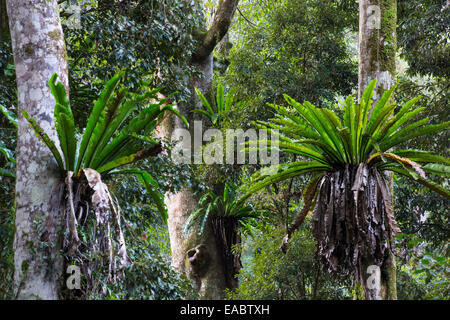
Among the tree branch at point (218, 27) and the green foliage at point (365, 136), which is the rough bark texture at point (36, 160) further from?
the tree branch at point (218, 27)

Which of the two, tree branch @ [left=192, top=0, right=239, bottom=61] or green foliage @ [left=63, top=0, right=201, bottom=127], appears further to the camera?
tree branch @ [left=192, top=0, right=239, bottom=61]

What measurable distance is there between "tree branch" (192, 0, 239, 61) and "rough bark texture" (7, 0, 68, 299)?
4252 mm

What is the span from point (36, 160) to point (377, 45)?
2.91 metres

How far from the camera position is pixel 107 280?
315cm

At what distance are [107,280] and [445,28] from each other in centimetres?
513

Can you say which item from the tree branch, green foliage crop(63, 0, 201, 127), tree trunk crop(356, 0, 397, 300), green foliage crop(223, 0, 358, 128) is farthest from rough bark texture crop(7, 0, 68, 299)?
the tree branch

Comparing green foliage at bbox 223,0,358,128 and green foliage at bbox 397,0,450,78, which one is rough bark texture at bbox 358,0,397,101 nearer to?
green foliage at bbox 397,0,450,78

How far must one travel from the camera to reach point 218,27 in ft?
25.0

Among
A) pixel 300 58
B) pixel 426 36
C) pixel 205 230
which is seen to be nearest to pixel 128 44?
pixel 300 58

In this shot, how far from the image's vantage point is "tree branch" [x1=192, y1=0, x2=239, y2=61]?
752 cm

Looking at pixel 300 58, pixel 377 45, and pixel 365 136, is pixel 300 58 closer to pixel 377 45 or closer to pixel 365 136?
pixel 377 45

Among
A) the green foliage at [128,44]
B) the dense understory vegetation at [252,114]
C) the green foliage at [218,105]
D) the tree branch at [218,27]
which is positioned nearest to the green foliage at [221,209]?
the dense understory vegetation at [252,114]

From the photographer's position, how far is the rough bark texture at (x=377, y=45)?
4.40 m
